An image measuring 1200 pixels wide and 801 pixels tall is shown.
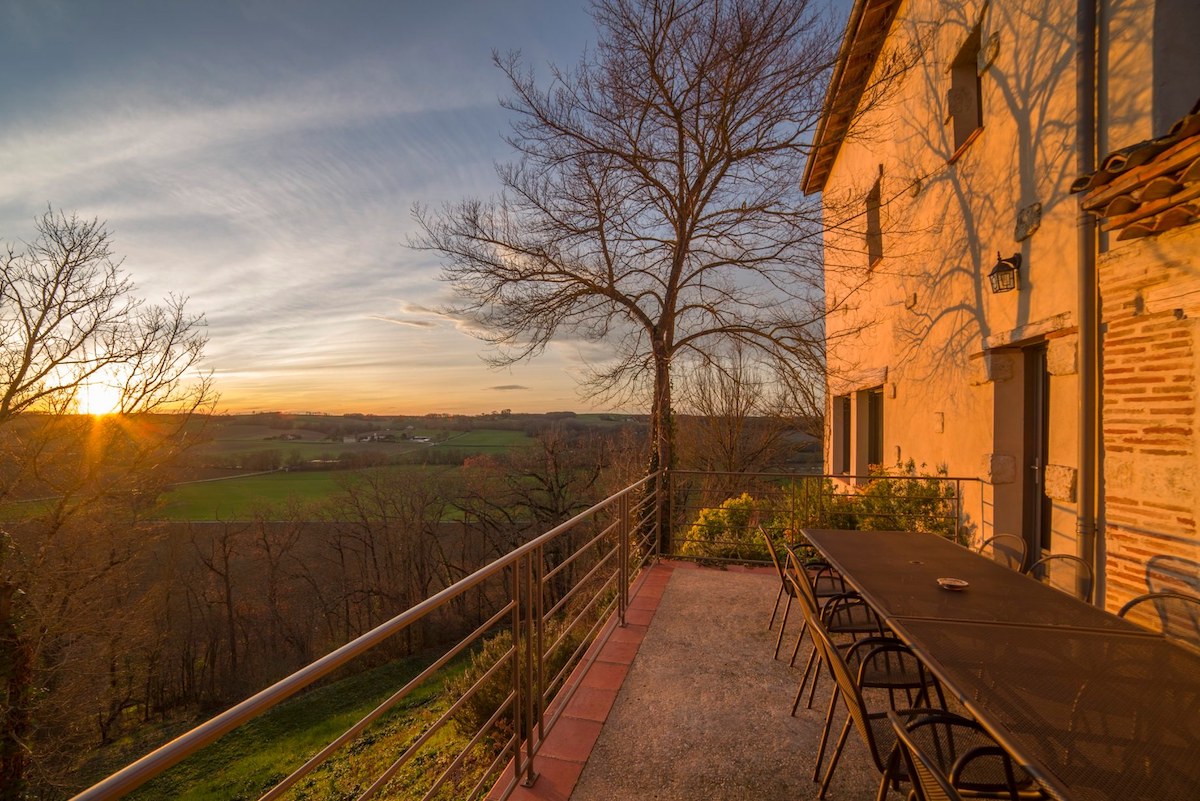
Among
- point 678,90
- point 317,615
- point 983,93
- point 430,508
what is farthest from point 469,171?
point 317,615

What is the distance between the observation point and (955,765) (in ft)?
4.71

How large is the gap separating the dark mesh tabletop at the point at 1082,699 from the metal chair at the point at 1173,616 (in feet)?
2.39

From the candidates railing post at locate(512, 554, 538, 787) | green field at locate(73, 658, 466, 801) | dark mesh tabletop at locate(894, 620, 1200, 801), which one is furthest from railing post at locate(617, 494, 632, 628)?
green field at locate(73, 658, 466, 801)

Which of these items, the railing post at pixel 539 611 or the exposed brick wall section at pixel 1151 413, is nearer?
the railing post at pixel 539 611

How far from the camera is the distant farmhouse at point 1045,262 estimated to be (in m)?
3.12

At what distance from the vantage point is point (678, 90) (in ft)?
22.4

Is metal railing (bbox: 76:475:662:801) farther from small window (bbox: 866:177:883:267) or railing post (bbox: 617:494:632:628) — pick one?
small window (bbox: 866:177:883:267)

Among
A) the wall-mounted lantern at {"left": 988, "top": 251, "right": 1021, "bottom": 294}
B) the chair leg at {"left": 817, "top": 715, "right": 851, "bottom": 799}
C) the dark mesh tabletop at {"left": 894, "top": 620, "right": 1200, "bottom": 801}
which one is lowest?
the chair leg at {"left": 817, "top": 715, "right": 851, "bottom": 799}

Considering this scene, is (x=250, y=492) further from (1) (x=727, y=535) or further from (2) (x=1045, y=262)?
(2) (x=1045, y=262)

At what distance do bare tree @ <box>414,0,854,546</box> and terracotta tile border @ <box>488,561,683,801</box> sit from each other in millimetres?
3405

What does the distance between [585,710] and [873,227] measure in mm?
7738

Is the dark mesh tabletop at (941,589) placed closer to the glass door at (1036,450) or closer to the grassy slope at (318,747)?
the glass door at (1036,450)

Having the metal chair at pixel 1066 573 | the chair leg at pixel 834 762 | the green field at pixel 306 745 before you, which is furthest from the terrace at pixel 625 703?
the green field at pixel 306 745

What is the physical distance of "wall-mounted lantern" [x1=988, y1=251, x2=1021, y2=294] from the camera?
4523 millimetres
